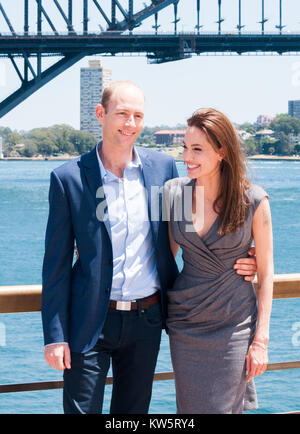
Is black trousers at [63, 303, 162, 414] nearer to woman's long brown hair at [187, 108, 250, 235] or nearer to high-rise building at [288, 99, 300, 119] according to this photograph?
woman's long brown hair at [187, 108, 250, 235]

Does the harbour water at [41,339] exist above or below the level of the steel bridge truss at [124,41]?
below

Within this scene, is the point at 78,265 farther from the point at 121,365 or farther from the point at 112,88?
the point at 112,88

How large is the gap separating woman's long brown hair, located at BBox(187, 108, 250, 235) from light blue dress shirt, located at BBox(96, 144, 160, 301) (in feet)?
0.56

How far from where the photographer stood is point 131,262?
1.57 meters

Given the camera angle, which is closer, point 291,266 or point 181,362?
point 181,362

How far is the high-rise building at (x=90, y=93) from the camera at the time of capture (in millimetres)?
43094

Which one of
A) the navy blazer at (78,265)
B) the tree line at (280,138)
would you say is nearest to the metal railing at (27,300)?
the navy blazer at (78,265)

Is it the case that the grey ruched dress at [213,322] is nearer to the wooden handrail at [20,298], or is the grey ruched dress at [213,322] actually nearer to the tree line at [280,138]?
the wooden handrail at [20,298]

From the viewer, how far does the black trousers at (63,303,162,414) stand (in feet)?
5.03

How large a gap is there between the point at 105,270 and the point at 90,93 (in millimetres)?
43263

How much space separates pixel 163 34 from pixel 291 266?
9.99 m
